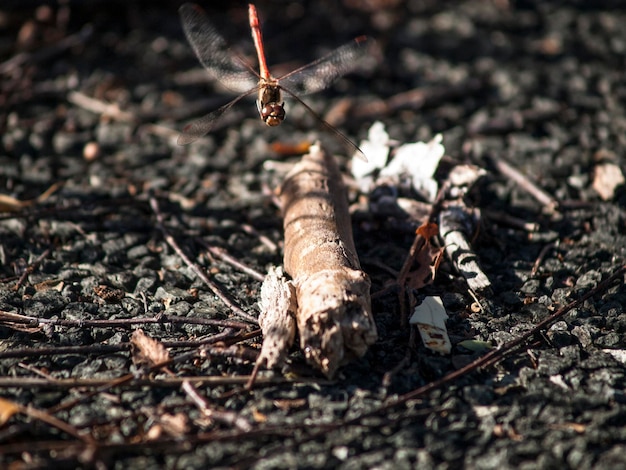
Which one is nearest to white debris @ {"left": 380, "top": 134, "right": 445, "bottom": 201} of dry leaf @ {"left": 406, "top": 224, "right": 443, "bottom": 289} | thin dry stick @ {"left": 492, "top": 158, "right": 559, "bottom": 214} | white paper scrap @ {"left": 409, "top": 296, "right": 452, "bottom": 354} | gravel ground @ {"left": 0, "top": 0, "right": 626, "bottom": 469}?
gravel ground @ {"left": 0, "top": 0, "right": 626, "bottom": 469}

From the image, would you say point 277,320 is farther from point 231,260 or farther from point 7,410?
point 7,410

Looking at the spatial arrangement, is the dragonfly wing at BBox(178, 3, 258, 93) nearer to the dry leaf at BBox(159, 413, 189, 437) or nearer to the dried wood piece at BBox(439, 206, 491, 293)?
the dried wood piece at BBox(439, 206, 491, 293)

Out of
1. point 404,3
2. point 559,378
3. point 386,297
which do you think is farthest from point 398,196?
point 404,3

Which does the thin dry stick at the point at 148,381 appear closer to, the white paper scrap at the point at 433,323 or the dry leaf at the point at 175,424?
the dry leaf at the point at 175,424

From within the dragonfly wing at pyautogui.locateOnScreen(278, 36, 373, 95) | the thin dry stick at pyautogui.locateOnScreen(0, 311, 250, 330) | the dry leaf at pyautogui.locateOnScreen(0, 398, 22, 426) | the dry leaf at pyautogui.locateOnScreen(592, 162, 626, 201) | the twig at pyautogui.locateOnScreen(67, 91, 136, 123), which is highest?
the twig at pyautogui.locateOnScreen(67, 91, 136, 123)

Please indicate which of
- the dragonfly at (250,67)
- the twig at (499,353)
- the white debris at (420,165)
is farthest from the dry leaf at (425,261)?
the dragonfly at (250,67)

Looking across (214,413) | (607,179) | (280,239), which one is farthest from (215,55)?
(607,179)

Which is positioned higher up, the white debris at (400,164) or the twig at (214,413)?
the white debris at (400,164)
